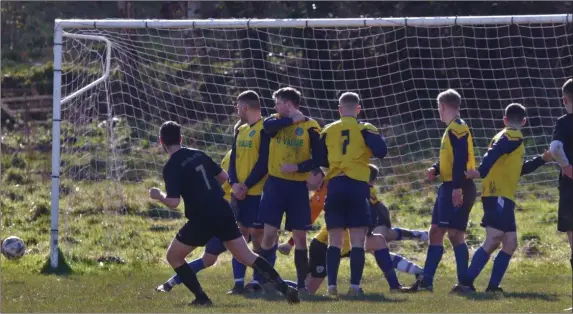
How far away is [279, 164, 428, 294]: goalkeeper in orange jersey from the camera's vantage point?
931 cm

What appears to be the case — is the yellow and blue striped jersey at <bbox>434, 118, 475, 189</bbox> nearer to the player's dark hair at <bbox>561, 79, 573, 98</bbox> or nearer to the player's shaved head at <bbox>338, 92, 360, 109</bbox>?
the player's shaved head at <bbox>338, 92, 360, 109</bbox>

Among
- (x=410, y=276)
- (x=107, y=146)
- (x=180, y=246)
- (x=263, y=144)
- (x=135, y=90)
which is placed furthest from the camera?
(x=135, y=90)

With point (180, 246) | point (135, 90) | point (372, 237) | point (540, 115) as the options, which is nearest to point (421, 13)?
point (540, 115)

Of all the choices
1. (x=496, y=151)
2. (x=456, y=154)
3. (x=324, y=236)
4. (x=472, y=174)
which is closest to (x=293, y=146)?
(x=324, y=236)

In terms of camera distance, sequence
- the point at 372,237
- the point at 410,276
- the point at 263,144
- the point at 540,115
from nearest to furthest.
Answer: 1. the point at 263,144
2. the point at 372,237
3. the point at 410,276
4. the point at 540,115

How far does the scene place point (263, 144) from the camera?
923cm

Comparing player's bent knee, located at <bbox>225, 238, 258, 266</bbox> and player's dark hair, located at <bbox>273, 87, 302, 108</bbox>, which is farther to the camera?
player's dark hair, located at <bbox>273, 87, 302, 108</bbox>

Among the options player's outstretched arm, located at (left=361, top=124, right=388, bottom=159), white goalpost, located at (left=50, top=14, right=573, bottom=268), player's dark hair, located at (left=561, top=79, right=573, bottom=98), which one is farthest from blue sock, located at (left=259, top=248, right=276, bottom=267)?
white goalpost, located at (left=50, top=14, right=573, bottom=268)

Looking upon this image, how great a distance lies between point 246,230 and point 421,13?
9868 mm

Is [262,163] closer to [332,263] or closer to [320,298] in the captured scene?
[332,263]

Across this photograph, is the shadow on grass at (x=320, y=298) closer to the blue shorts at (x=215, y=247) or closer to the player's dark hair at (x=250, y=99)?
the blue shorts at (x=215, y=247)

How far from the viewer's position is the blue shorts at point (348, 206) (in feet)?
29.1

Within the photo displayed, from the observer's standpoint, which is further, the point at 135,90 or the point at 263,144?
the point at 135,90

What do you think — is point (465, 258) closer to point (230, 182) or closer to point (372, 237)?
point (372, 237)
